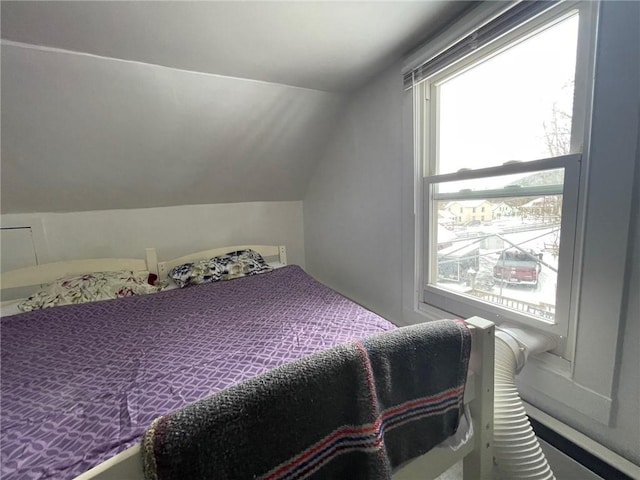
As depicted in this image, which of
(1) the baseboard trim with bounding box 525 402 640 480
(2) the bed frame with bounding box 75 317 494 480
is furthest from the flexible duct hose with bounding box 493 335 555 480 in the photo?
(1) the baseboard trim with bounding box 525 402 640 480

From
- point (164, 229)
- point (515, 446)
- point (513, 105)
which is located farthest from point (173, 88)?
point (515, 446)

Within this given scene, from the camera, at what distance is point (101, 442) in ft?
2.58

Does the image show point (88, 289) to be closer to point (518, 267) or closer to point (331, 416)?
point (331, 416)

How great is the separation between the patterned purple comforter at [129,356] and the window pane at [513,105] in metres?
1.02

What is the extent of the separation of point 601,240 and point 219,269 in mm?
2414

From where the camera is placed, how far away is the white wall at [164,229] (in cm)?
222

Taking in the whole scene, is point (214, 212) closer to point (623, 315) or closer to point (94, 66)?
point (94, 66)

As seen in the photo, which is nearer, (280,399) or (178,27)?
(280,399)

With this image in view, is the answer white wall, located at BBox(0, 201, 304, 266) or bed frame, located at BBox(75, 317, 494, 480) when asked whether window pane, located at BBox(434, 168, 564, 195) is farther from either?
white wall, located at BBox(0, 201, 304, 266)

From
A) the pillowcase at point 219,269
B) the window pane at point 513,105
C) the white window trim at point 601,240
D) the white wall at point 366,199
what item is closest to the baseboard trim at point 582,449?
the white window trim at point 601,240

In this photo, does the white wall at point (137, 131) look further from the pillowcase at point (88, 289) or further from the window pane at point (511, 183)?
the window pane at point (511, 183)

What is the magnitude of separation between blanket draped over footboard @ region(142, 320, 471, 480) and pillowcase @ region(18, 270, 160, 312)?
2.00 meters

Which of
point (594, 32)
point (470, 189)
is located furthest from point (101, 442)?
point (594, 32)

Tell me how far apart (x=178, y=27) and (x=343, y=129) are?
4.58 ft
